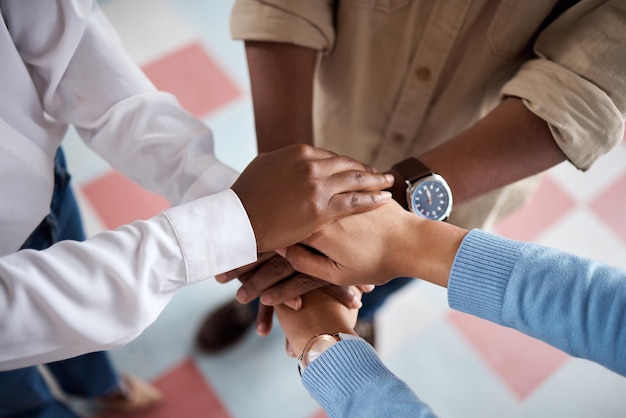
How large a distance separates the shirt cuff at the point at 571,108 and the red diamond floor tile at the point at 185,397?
3.35 ft

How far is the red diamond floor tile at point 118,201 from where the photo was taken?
1.58 m

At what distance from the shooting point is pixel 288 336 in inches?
32.5

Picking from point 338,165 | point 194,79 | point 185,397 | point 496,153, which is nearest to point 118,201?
point 194,79

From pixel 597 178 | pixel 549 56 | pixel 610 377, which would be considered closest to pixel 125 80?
pixel 549 56

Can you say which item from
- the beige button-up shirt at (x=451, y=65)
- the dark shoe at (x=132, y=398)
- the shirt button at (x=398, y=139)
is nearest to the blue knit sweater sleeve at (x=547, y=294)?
the beige button-up shirt at (x=451, y=65)

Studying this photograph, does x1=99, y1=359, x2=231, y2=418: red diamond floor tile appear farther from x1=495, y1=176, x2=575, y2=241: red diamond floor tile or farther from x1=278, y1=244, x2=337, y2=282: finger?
x1=495, y1=176, x2=575, y2=241: red diamond floor tile

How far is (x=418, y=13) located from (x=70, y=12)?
1.56 feet

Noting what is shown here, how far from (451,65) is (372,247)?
315 mm

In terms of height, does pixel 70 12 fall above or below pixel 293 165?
above

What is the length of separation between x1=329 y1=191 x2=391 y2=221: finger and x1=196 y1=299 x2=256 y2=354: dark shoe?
0.72 metres

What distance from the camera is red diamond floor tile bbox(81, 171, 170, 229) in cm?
158

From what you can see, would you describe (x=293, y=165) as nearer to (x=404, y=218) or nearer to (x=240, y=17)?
(x=404, y=218)

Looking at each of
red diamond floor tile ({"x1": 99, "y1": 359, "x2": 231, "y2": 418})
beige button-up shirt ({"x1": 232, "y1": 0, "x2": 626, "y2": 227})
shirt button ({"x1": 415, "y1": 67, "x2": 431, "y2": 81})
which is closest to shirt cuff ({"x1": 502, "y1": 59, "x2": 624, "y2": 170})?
beige button-up shirt ({"x1": 232, "y1": 0, "x2": 626, "y2": 227})

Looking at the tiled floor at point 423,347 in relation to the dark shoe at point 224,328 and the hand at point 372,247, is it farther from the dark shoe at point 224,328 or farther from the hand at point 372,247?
the hand at point 372,247
